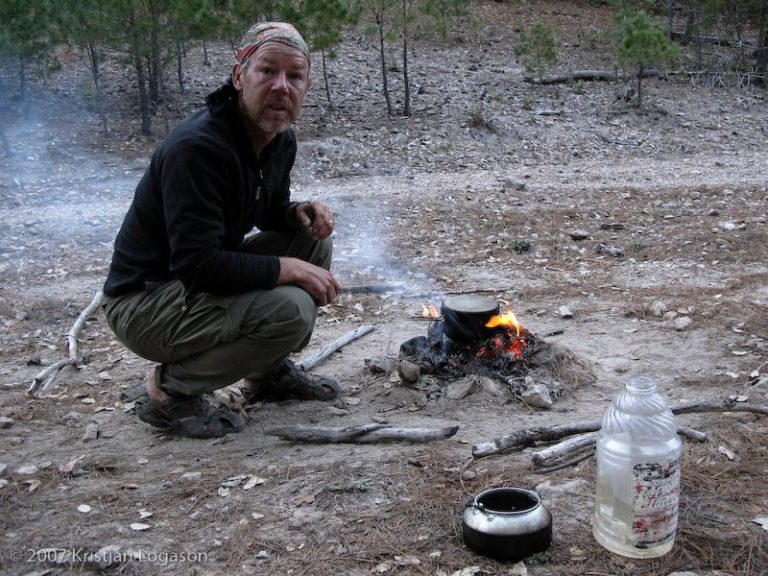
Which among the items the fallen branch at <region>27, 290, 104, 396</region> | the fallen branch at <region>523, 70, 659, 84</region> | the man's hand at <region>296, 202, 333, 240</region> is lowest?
the fallen branch at <region>27, 290, 104, 396</region>

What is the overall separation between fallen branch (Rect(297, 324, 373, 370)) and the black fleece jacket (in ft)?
3.24

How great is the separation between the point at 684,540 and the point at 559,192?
641 cm

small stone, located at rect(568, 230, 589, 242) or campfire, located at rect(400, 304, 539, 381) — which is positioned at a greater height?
campfire, located at rect(400, 304, 539, 381)

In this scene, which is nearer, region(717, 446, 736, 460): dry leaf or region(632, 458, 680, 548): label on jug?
region(632, 458, 680, 548): label on jug

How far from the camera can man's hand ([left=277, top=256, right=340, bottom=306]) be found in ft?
10.7

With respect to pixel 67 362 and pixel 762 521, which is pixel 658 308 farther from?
pixel 67 362

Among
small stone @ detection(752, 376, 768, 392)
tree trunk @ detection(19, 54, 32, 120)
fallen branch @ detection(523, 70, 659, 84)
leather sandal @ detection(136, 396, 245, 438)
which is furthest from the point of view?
fallen branch @ detection(523, 70, 659, 84)

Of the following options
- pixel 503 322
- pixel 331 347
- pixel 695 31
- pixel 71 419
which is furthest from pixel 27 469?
pixel 695 31

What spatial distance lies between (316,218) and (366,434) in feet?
3.56

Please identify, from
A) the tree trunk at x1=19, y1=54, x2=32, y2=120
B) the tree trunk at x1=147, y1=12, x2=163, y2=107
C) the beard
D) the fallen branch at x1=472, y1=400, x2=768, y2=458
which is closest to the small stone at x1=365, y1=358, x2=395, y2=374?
the fallen branch at x1=472, y1=400, x2=768, y2=458

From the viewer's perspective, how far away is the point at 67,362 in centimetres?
446

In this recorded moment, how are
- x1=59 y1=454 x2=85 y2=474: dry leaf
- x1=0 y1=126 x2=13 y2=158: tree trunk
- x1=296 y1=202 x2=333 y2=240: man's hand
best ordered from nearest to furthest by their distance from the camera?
x1=59 y1=454 x2=85 y2=474: dry leaf
x1=296 y1=202 x2=333 y2=240: man's hand
x1=0 y1=126 x2=13 y2=158: tree trunk

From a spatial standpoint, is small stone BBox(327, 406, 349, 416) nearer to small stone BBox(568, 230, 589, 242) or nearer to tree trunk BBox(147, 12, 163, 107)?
small stone BBox(568, 230, 589, 242)

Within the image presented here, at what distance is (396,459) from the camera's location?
3.05m
